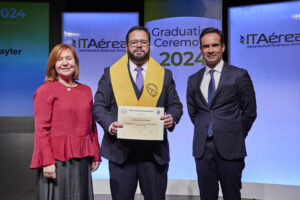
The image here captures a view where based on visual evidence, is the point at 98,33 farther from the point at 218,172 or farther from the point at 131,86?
the point at 218,172

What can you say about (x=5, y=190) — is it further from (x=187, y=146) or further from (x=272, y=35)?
(x=272, y=35)

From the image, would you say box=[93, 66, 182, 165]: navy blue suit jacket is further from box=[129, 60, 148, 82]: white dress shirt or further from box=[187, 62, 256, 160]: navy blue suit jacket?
box=[187, 62, 256, 160]: navy blue suit jacket

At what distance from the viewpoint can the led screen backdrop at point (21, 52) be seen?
477 cm

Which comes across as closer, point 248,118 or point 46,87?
point 46,87

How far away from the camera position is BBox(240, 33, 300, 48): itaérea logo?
4234mm

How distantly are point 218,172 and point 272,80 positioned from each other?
7.23 ft

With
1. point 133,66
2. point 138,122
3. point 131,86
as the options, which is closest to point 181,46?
point 133,66

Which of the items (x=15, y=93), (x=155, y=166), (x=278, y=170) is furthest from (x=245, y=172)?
(x=15, y=93)

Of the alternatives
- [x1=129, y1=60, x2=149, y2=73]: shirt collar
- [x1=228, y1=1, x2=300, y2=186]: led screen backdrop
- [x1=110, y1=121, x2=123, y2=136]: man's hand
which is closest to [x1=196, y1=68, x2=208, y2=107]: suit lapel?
[x1=129, y1=60, x2=149, y2=73]: shirt collar

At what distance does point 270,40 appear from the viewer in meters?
4.36

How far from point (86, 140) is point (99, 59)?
2.68m

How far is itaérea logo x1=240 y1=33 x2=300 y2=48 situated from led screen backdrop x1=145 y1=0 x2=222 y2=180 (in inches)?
22.1

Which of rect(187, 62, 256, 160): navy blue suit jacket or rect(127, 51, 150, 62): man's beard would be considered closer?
rect(127, 51, 150, 62): man's beard

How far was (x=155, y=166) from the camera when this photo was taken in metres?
2.30
